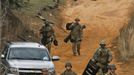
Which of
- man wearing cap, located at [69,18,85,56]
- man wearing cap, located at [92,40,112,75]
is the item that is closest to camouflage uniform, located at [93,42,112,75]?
man wearing cap, located at [92,40,112,75]

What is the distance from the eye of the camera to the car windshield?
1823cm

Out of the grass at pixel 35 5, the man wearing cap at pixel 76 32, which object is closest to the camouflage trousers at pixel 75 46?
the man wearing cap at pixel 76 32

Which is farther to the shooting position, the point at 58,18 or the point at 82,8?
the point at 82,8

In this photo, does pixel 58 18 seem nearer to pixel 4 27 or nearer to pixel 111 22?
pixel 111 22

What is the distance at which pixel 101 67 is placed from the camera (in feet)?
59.1

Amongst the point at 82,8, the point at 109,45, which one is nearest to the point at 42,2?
the point at 82,8

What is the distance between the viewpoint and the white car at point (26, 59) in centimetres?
1728

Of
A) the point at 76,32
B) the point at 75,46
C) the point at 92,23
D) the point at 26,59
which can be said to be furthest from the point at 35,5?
the point at 26,59

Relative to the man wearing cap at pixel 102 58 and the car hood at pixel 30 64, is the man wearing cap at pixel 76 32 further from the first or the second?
the car hood at pixel 30 64

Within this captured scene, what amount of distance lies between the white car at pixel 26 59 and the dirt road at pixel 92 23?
4.55m

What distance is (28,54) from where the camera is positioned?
60.7ft

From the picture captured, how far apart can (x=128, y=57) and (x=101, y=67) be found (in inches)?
295

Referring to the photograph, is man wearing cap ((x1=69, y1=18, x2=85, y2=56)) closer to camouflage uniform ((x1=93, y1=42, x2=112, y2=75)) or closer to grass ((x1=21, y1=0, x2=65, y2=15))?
camouflage uniform ((x1=93, y1=42, x2=112, y2=75))

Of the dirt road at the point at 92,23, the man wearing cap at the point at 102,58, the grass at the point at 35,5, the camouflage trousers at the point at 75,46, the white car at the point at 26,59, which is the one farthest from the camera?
the grass at the point at 35,5
